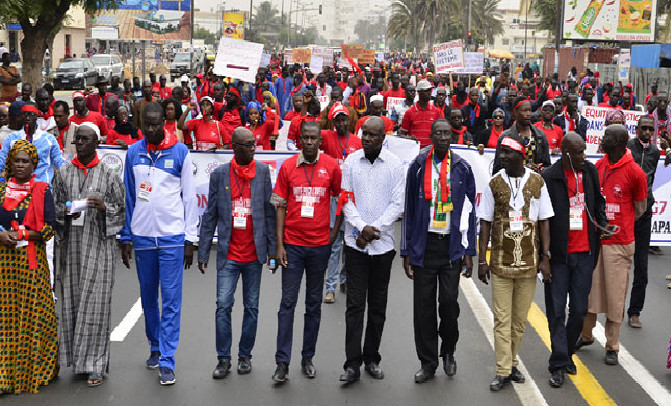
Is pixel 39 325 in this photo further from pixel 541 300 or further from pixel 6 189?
pixel 541 300

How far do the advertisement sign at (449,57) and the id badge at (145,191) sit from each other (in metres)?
14.7

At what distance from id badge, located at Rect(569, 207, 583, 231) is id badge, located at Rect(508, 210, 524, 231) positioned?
1.65 ft

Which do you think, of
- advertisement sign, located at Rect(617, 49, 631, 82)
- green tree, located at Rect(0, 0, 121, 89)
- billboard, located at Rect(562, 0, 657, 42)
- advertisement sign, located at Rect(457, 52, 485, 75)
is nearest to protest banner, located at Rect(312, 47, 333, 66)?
advertisement sign, located at Rect(457, 52, 485, 75)

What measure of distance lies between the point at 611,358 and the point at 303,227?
2698 mm

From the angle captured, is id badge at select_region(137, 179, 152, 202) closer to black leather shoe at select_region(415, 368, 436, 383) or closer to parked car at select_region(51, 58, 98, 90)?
black leather shoe at select_region(415, 368, 436, 383)

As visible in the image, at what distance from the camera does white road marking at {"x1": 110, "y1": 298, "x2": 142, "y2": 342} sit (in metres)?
7.83

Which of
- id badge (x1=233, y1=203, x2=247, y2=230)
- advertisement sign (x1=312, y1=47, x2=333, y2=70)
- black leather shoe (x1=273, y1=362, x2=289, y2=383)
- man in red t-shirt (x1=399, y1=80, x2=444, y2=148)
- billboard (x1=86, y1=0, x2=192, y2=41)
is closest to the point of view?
black leather shoe (x1=273, y1=362, x2=289, y2=383)

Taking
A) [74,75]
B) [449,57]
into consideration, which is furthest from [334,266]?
[74,75]

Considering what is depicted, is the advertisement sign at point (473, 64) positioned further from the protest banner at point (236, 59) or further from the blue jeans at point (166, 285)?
the blue jeans at point (166, 285)

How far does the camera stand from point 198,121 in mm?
12859

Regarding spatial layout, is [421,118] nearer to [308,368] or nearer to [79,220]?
[308,368]

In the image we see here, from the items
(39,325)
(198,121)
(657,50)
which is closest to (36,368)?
(39,325)

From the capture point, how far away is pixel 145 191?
6.77 m

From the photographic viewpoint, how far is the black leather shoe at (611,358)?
731 cm
